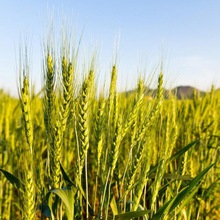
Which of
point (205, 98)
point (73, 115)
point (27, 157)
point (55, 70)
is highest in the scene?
point (205, 98)

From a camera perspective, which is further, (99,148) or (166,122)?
(166,122)

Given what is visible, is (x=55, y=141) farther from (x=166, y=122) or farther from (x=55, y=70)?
(x=166, y=122)

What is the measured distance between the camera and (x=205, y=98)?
3000 mm

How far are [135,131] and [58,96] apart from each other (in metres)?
0.25

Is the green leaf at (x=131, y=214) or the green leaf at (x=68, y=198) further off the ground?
the green leaf at (x=68, y=198)

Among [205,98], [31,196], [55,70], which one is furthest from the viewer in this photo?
[205,98]

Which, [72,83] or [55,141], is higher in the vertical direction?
[72,83]

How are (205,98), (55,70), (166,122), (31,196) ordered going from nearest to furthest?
1. (31,196)
2. (55,70)
3. (166,122)
4. (205,98)

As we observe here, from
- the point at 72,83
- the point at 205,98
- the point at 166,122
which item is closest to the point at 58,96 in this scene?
the point at 72,83

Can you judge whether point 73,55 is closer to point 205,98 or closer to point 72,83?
point 72,83

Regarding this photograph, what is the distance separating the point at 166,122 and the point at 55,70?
1.57ft

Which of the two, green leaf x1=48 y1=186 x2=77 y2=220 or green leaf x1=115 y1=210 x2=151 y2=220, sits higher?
green leaf x1=48 y1=186 x2=77 y2=220

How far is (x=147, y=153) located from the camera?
3.26 feet

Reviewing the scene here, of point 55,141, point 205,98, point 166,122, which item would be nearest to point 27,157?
point 55,141
